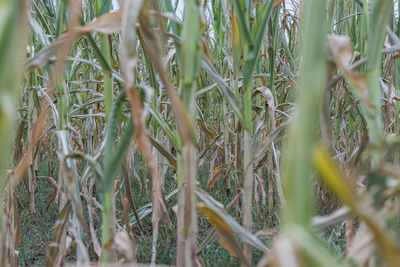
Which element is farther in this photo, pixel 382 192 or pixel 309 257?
pixel 382 192

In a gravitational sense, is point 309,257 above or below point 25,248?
above

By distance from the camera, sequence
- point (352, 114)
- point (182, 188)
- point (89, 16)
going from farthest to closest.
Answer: point (352, 114) → point (89, 16) → point (182, 188)

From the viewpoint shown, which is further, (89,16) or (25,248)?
(25,248)

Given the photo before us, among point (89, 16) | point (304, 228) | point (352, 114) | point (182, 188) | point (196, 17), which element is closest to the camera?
point (304, 228)

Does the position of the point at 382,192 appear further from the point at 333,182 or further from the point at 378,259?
the point at 333,182

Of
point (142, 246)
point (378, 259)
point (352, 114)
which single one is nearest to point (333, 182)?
point (378, 259)

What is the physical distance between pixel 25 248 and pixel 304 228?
1.51m

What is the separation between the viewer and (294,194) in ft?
0.79

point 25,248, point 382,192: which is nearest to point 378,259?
point 382,192

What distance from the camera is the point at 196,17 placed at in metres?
0.50

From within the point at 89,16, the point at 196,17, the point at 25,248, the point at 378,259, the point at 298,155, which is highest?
the point at 89,16

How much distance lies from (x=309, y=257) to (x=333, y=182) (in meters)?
0.05

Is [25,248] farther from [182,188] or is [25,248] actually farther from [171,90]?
[171,90]

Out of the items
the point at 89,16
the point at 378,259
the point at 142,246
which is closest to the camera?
the point at 378,259
